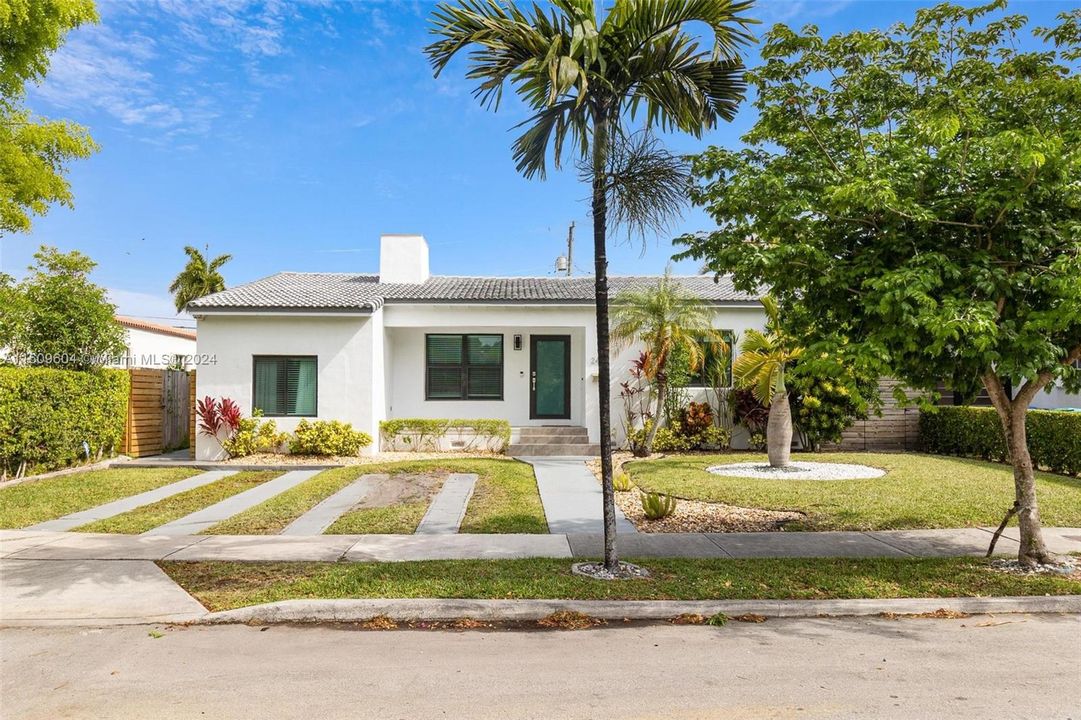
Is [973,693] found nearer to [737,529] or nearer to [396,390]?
[737,529]

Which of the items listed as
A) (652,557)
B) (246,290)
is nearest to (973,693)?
(652,557)

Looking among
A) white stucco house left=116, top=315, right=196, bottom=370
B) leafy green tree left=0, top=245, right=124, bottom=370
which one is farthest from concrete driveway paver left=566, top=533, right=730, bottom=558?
white stucco house left=116, top=315, right=196, bottom=370

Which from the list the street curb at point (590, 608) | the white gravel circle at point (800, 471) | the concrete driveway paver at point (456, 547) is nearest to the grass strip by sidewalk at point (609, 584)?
the street curb at point (590, 608)

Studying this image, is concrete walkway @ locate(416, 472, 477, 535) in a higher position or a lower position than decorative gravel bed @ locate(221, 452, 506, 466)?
lower

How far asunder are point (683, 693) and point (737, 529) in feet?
13.8

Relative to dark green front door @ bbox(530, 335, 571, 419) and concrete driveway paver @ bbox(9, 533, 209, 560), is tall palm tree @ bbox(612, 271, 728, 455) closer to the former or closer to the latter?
dark green front door @ bbox(530, 335, 571, 419)

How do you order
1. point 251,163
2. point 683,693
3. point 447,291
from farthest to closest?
1. point 447,291
2. point 251,163
3. point 683,693

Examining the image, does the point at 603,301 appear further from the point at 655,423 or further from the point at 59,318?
the point at 59,318

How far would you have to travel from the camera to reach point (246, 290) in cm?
1506

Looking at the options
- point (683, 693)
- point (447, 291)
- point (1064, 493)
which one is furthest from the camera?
point (447, 291)

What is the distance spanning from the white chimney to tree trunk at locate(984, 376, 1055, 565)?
1368 centimetres

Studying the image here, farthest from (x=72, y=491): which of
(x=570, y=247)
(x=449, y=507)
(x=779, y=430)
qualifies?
(x=570, y=247)

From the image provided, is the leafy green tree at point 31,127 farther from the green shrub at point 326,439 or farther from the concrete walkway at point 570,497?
the concrete walkway at point 570,497

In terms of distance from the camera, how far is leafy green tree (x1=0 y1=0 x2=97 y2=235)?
9484mm
